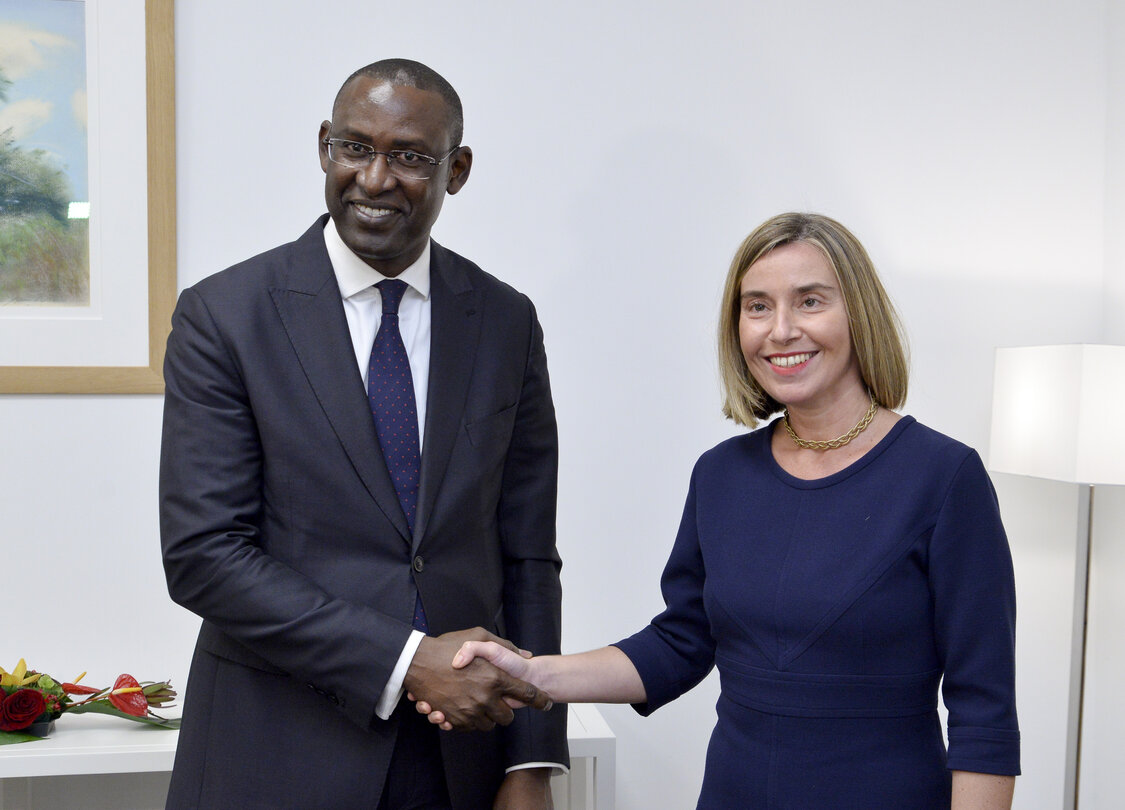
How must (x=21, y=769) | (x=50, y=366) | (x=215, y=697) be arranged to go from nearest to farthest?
(x=215, y=697), (x=21, y=769), (x=50, y=366)

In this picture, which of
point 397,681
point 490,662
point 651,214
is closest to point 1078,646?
point 651,214

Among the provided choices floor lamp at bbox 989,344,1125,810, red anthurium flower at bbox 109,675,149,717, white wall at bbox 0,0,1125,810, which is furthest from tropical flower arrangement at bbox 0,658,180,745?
floor lamp at bbox 989,344,1125,810

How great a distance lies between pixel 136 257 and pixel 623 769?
5.59ft

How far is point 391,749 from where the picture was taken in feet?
4.85

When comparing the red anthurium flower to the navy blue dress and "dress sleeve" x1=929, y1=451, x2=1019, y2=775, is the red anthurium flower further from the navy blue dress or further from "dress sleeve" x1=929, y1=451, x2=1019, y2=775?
"dress sleeve" x1=929, y1=451, x2=1019, y2=775

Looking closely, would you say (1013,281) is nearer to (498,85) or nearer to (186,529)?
(498,85)

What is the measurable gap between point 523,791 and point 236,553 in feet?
1.84

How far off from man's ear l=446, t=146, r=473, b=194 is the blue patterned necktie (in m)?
0.22

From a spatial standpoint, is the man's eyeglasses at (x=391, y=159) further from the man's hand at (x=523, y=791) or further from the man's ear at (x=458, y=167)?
the man's hand at (x=523, y=791)

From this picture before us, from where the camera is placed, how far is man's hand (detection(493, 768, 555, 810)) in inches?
63.3

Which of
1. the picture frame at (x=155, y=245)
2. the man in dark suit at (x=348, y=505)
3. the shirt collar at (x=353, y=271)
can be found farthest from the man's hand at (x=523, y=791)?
the picture frame at (x=155, y=245)

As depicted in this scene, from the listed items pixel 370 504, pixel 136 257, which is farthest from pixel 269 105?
pixel 370 504

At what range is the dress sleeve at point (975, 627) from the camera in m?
1.37

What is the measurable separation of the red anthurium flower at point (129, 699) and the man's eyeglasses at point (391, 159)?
1.27 m
